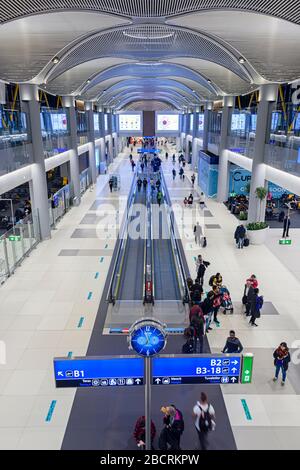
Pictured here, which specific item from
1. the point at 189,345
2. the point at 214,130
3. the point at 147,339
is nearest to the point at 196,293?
the point at 189,345

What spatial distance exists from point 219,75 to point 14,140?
37.0 ft

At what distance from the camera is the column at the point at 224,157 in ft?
81.0

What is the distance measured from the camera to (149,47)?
16.0 meters

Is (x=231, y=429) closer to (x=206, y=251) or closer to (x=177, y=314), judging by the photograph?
(x=177, y=314)

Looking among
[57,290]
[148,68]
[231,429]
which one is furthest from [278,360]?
[148,68]

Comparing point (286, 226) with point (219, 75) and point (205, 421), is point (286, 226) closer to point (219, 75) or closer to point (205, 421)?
point (219, 75)

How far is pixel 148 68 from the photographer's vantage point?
2452 centimetres

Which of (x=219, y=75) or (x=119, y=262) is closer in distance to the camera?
(x=119, y=262)

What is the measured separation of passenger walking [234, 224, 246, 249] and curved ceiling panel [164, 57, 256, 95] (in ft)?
23.8

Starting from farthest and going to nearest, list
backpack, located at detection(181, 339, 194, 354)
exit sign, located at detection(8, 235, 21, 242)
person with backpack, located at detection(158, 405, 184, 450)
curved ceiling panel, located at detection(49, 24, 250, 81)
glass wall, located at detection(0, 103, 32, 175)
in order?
glass wall, located at detection(0, 103, 32, 175)
exit sign, located at detection(8, 235, 21, 242)
curved ceiling panel, located at detection(49, 24, 250, 81)
backpack, located at detection(181, 339, 194, 354)
person with backpack, located at detection(158, 405, 184, 450)

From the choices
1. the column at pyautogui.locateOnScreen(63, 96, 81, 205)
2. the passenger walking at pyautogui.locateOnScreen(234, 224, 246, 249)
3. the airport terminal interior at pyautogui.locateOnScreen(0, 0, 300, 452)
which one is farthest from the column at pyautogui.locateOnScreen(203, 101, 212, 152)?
the passenger walking at pyautogui.locateOnScreen(234, 224, 246, 249)

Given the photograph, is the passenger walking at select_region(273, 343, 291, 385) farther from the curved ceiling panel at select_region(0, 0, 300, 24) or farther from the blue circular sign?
the curved ceiling panel at select_region(0, 0, 300, 24)

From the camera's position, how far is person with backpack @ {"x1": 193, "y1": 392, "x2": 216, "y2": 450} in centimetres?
640

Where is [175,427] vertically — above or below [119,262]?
above
